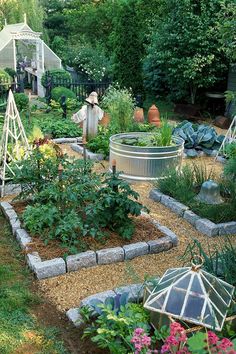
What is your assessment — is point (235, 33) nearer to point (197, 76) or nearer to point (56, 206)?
point (56, 206)

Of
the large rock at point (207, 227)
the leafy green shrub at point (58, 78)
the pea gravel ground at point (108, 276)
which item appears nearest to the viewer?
the pea gravel ground at point (108, 276)

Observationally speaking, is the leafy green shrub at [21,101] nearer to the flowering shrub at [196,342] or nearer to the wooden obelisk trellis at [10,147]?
the wooden obelisk trellis at [10,147]

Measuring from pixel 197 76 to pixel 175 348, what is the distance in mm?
10409

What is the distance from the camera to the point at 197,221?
5.26m

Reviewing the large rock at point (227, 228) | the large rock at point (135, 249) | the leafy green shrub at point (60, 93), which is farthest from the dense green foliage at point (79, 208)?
the leafy green shrub at point (60, 93)

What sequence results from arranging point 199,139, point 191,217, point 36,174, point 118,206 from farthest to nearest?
1. point 199,139
2. point 191,217
3. point 36,174
4. point 118,206

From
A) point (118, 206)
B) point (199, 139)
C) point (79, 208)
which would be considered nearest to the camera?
point (118, 206)

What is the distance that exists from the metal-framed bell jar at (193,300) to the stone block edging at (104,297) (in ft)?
2.18

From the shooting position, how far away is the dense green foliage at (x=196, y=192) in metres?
5.32

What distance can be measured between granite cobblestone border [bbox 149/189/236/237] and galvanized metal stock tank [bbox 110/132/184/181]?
0.86 metres

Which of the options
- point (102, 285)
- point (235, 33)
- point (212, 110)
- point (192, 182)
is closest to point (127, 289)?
point (102, 285)

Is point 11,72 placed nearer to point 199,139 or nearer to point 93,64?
point 93,64

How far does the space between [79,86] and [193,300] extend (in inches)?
507

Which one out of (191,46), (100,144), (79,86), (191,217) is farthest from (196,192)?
(79,86)
